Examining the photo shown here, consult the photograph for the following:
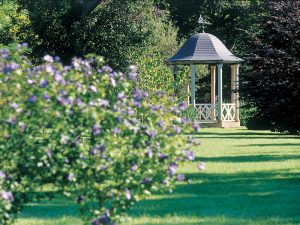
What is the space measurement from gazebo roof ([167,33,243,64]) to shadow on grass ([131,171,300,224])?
83.4 ft

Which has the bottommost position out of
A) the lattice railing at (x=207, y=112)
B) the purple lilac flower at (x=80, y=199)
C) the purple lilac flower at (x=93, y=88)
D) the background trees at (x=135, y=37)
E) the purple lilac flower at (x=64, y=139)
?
the purple lilac flower at (x=80, y=199)

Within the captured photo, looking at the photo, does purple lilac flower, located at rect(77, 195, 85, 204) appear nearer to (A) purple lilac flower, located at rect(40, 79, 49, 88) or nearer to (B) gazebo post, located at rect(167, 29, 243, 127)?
(A) purple lilac flower, located at rect(40, 79, 49, 88)

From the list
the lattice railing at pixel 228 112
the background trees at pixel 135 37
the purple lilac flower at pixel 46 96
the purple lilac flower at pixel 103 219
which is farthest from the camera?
the lattice railing at pixel 228 112

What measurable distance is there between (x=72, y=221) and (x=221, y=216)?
2.06m

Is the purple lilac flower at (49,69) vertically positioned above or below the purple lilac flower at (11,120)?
above

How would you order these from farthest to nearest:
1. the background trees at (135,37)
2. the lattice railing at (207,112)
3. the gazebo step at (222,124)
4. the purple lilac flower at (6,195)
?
the gazebo step at (222,124), the lattice railing at (207,112), the background trees at (135,37), the purple lilac flower at (6,195)

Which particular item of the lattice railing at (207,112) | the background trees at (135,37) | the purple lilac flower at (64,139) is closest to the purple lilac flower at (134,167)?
the purple lilac flower at (64,139)

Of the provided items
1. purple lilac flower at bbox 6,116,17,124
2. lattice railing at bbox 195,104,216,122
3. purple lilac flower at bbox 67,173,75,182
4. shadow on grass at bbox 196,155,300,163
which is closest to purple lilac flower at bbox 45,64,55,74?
purple lilac flower at bbox 6,116,17,124

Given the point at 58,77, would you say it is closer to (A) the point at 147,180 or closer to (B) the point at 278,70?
(A) the point at 147,180

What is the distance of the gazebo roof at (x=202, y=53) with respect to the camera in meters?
43.1

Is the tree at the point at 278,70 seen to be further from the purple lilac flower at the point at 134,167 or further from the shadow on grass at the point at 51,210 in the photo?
the purple lilac flower at the point at 134,167

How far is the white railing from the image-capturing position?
43.7 meters

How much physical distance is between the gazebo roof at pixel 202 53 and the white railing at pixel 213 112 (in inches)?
92.4

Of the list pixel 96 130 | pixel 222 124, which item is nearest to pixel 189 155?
pixel 96 130
